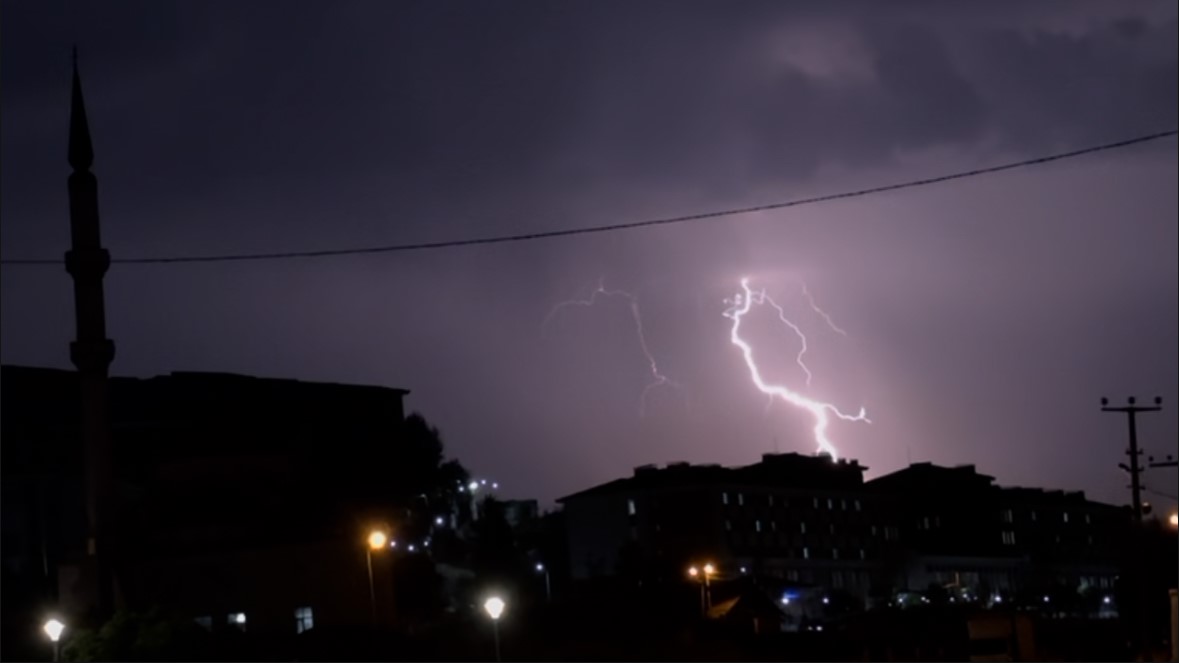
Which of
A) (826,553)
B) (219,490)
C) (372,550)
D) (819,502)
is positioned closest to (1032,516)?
(826,553)

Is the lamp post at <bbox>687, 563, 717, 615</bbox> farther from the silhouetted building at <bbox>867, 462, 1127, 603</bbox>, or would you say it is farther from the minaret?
the silhouetted building at <bbox>867, 462, 1127, 603</bbox>

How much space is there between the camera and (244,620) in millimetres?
43938

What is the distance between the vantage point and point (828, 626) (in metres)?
54.9

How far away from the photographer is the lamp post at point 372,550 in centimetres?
3856

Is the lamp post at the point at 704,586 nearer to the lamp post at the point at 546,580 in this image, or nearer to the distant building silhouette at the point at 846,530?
the distant building silhouette at the point at 846,530

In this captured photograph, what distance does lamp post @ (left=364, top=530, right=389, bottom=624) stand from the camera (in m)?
38.6

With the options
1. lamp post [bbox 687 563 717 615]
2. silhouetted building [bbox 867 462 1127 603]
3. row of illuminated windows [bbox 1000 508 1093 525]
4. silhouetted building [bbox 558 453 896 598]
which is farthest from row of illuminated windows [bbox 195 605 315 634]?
row of illuminated windows [bbox 1000 508 1093 525]

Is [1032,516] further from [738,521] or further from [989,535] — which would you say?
[738,521]

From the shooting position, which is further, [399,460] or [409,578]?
[399,460]

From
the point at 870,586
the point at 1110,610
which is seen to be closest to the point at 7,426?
the point at 870,586

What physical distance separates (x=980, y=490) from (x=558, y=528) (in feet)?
98.0

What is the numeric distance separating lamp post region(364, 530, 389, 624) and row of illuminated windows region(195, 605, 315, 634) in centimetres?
175

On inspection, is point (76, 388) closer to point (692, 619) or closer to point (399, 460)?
point (399, 460)

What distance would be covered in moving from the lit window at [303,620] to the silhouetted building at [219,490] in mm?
43
